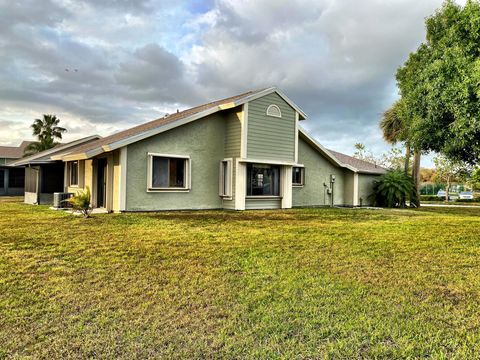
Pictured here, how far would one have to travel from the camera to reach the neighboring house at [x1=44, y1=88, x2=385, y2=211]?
1281cm

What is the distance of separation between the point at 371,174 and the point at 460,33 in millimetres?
11048

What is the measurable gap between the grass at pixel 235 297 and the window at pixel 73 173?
9.67 meters

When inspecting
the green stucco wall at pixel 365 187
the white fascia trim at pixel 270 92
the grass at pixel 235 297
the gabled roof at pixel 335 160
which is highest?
the white fascia trim at pixel 270 92

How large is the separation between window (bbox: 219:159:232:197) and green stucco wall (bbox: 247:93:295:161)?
992 mm

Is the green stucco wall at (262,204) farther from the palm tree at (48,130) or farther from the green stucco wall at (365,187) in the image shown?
the palm tree at (48,130)

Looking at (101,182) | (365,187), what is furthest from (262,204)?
(365,187)

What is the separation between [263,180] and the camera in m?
15.7

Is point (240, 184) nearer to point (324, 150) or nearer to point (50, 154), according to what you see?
point (324, 150)

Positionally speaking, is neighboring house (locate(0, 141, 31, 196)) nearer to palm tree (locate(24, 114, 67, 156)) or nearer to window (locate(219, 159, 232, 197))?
palm tree (locate(24, 114, 67, 156))

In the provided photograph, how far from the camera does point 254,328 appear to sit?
331cm

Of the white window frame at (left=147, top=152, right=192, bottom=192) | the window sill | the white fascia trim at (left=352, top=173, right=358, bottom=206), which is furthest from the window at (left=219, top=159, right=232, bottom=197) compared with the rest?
the white fascia trim at (left=352, top=173, right=358, bottom=206)

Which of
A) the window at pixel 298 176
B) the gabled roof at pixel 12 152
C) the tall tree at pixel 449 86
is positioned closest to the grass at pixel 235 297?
the tall tree at pixel 449 86

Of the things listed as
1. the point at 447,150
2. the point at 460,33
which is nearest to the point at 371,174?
the point at 447,150

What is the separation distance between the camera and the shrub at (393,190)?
19531mm
